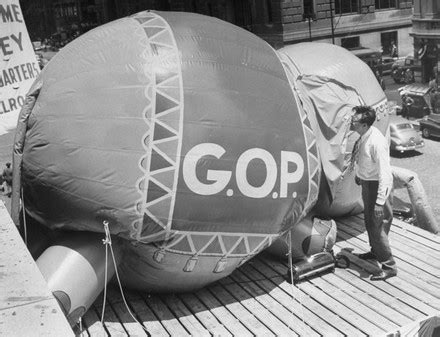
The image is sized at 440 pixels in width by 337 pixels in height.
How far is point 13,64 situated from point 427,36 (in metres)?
29.9

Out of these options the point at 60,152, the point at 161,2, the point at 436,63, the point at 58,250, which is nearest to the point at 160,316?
the point at 58,250

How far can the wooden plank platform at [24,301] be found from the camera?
4.29m

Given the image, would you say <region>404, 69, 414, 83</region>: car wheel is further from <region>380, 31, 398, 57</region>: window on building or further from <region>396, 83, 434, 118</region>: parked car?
<region>396, 83, 434, 118</region>: parked car

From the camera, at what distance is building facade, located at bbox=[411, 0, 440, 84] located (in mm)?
35031

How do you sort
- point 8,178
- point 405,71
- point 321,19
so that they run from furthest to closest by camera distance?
point 321,19
point 405,71
point 8,178

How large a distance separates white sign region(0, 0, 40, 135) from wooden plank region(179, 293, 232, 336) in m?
4.01

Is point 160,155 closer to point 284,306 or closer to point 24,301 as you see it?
point 24,301

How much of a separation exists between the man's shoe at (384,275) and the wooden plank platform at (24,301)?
13.3 feet

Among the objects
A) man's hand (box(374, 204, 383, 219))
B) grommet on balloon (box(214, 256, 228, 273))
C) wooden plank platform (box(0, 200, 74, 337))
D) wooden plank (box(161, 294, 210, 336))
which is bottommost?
wooden plank (box(161, 294, 210, 336))

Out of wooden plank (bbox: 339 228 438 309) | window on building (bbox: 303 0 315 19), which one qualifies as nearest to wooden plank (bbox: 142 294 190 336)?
wooden plank (bbox: 339 228 438 309)

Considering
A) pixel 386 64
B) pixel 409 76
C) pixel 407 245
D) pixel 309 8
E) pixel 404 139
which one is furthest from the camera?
pixel 309 8

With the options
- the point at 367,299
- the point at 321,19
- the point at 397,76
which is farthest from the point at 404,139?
the point at 321,19

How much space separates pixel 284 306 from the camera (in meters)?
7.05

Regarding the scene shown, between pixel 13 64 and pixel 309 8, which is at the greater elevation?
pixel 13 64
